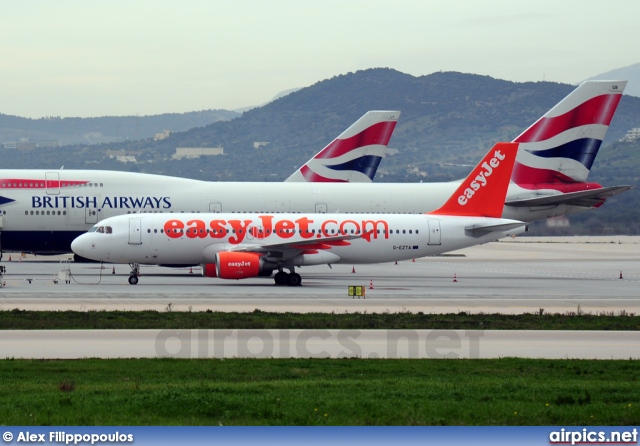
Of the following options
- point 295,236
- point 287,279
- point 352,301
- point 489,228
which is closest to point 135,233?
point 287,279

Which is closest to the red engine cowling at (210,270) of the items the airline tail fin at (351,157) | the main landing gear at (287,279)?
the main landing gear at (287,279)

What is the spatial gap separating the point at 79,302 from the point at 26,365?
14922 millimetres

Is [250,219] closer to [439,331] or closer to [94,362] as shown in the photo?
[439,331]

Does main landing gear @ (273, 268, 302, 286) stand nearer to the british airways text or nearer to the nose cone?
the nose cone

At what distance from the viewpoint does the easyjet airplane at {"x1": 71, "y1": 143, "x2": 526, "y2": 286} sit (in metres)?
46.3

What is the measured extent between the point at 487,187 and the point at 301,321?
22.5 metres

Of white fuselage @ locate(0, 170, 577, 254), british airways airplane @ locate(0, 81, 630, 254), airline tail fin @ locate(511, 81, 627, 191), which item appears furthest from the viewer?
airline tail fin @ locate(511, 81, 627, 191)

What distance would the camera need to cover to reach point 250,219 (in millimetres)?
48062

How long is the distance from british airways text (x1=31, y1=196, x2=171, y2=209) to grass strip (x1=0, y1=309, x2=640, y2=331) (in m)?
23.6

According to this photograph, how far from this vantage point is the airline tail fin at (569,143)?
2270 inches

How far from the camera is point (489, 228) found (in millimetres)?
48344

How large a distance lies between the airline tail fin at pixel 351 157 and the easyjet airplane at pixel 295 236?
674 inches

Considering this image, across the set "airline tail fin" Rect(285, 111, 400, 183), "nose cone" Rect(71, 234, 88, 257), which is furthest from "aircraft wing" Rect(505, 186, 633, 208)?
"nose cone" Rect(71, 234, 88, 257)

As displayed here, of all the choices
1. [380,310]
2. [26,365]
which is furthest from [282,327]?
[26,365]
